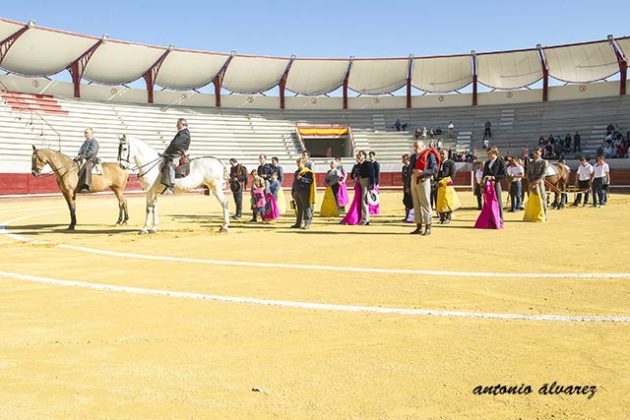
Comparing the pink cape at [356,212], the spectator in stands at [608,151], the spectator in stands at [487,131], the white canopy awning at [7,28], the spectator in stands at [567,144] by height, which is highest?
the white canopy awning at [7,28]

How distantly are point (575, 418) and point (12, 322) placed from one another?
3.96m

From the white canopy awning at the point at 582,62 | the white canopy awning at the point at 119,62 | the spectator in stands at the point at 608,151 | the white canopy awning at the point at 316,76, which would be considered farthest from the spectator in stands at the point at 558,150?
the white canopy awning at the point at 119,62

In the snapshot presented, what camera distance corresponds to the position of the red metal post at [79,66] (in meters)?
36.2

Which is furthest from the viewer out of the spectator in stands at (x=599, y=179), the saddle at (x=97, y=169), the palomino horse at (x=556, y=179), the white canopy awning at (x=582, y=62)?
the white canopy awning at (x=582, y=62)

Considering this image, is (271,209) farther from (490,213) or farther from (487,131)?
(487,131)

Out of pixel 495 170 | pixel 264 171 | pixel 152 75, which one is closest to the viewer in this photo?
pixel 495 170

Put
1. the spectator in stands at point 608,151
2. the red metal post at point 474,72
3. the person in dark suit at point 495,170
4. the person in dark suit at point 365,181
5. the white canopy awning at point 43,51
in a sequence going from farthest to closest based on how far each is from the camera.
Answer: the red metal post at point 474,72 → the white canopy awning at point 43,51 → the spectator in stands at point 608,151 → the person in dark suit at point 365,181 → the person in dark suit at point 495,170

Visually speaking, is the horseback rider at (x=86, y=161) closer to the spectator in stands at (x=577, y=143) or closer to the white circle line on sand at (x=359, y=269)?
the white circle line on sand at (x=359, y=269)

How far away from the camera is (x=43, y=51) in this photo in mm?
34406

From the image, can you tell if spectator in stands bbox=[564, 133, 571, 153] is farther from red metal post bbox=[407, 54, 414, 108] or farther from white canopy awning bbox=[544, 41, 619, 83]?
red metal post bbox=[407, 54, 414, 108]

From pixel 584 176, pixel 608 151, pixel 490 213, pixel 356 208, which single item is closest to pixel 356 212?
pixel 356 208

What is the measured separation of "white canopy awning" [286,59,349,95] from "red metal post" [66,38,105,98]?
14.4 meters

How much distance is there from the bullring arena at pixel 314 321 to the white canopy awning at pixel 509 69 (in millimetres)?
32748

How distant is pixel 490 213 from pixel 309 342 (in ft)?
27.3
